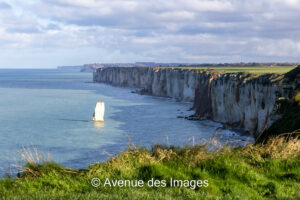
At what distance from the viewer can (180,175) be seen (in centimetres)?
739

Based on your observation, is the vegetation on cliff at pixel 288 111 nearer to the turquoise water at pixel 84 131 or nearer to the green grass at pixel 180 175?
the turquoise water at pixel 84 131

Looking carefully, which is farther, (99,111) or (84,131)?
(99,111)

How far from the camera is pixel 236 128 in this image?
173ft

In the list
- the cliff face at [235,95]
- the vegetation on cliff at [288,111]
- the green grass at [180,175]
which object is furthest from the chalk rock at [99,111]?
the green grass at [180,175]

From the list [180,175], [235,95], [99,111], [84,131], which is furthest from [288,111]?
[99,111]

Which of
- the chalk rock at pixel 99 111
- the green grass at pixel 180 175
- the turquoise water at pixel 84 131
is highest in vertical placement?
the green grass at pixel 180 175

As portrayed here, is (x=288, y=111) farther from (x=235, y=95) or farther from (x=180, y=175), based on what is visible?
(x=235, y=95)

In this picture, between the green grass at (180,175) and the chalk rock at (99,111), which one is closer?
the green grass at (180,175)

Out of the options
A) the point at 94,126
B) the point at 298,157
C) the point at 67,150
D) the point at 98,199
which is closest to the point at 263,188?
the point at 298,157

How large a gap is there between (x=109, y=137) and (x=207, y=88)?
2909cm

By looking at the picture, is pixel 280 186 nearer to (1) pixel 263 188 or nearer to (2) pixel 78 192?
(1) pixel 263 188

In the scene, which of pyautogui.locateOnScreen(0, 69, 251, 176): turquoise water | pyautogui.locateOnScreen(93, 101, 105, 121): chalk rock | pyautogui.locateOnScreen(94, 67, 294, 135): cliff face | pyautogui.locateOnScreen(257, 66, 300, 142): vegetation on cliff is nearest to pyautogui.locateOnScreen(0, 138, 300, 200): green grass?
pyautogui.locateOnScreen(257, 66, 300, 142): vegetation on cliff

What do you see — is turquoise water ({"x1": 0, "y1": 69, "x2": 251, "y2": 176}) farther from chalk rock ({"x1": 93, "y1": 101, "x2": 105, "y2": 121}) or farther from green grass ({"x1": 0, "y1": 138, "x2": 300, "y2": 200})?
green grass ({"x1": 0, "y1": 138, "x2": 300, "y2": 200})

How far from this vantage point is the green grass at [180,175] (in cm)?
659
